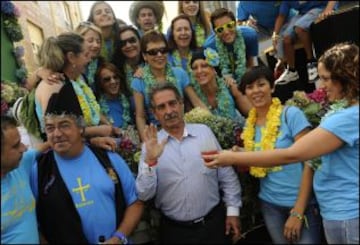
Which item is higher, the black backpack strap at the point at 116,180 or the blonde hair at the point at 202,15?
the blonde hair at the point at 202,15

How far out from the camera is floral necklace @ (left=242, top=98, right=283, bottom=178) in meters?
1.46

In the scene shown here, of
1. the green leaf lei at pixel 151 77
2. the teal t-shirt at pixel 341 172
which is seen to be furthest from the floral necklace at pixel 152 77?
the teal t-shirt at pixel 341 172

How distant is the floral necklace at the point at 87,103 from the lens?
5.40ft

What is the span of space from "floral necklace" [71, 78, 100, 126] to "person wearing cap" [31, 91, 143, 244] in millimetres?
322

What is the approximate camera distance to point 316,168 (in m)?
1.28

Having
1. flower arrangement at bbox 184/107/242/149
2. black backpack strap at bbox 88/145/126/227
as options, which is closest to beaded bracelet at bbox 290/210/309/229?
flower arrangement at bbox 184/107/242/149

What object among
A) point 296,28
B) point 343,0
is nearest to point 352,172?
point 296,28

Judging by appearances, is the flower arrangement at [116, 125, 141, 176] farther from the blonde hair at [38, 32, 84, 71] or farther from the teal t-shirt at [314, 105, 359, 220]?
the teal t-shirt at [314, 105, 359, 220]

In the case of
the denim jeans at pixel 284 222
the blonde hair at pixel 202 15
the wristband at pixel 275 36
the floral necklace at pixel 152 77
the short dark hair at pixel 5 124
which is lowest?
the denim jeans at pixel 284 222

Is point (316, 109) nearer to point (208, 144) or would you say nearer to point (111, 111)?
point (208, 144)

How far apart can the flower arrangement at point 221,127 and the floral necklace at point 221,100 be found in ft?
0.60

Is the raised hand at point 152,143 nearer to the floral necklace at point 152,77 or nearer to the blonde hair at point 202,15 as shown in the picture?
the floral necklace at point 152,77

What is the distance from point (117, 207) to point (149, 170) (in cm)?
17

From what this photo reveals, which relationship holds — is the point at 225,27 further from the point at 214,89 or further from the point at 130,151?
the point at 130,151
